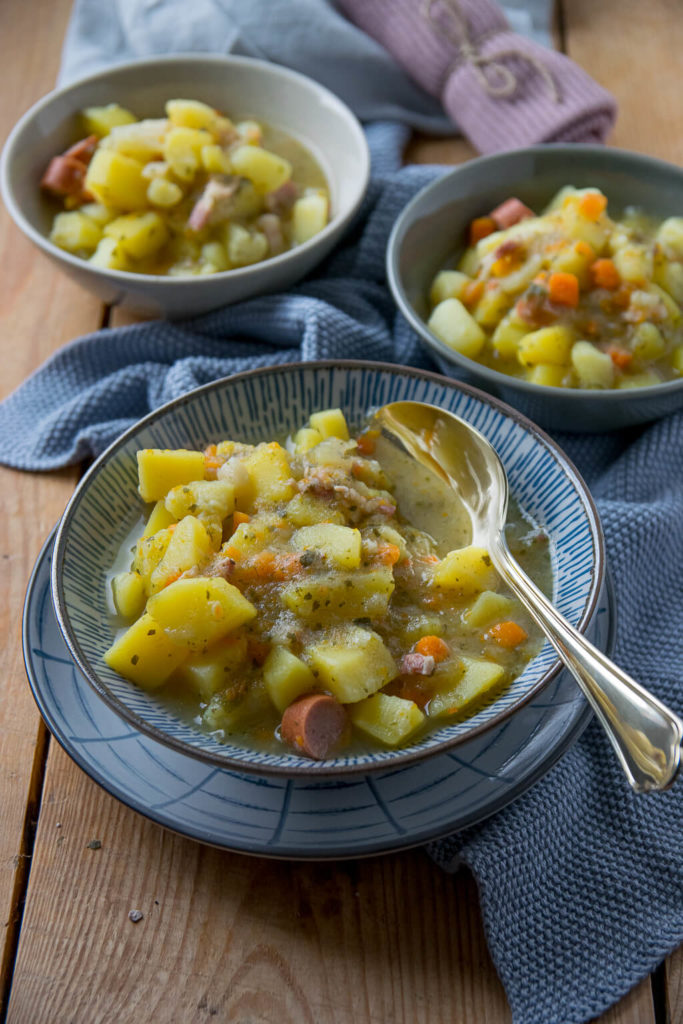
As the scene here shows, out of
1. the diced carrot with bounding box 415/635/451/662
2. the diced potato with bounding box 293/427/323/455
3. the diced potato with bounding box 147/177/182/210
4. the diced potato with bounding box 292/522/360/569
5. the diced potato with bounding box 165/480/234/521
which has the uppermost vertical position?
the diced potato with bounding box 147/177/182/210

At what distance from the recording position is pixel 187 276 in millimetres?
2660

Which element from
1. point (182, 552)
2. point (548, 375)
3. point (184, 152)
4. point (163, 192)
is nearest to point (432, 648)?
point (182, 552)

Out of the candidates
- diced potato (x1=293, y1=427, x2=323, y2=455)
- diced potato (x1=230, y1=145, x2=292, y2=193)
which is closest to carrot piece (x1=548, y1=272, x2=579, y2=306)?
diced potato (x1=293, y1=427, x2=323, y2=455)

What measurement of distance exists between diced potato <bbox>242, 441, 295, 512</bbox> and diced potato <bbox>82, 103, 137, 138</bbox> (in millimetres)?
1592

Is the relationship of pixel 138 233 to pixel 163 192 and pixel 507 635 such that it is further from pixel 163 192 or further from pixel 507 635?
pixel 507 635

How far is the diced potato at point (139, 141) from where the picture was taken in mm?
2809

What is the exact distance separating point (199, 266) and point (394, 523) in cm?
118

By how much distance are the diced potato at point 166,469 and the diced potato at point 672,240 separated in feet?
4.69

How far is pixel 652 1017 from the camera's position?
5.11 feet

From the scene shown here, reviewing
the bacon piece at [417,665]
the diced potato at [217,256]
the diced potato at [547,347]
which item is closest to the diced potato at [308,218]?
the diced potato at [217,256]

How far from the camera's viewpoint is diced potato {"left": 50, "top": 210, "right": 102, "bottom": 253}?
2.77 m

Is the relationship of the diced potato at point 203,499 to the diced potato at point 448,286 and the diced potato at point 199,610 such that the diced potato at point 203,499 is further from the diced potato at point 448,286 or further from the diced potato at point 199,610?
the diced potato at point 448,286

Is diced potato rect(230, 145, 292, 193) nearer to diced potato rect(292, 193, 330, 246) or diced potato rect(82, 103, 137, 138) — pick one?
diced potato rect(292, 193, 330, 246)

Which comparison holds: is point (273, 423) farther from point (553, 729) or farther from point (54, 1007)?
point (54, 1007)
